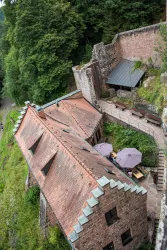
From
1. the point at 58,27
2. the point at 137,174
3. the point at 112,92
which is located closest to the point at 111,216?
the point at 137,174

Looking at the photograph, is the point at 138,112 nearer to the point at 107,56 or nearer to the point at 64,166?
the point at 107,56

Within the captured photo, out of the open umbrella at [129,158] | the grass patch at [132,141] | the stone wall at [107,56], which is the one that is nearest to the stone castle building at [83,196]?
the open umbrella at [129,158]

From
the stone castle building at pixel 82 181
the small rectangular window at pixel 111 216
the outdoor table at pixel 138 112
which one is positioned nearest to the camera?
the stone castle building at pixel 82 181

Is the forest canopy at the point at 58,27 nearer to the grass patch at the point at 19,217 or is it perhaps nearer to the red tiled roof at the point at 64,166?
the red tiled roof at the point at 64,166

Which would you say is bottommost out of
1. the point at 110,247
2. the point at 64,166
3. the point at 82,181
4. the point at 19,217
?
the point at 19,217

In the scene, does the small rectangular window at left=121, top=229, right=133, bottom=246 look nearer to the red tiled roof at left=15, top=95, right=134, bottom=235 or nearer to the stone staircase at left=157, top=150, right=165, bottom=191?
the red tiled roof at left=15, top=95, right=134, bottom=235

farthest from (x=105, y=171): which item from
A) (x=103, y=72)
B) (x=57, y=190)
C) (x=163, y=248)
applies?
(x=103, y=72)

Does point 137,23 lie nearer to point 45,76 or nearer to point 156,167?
point 45,76
